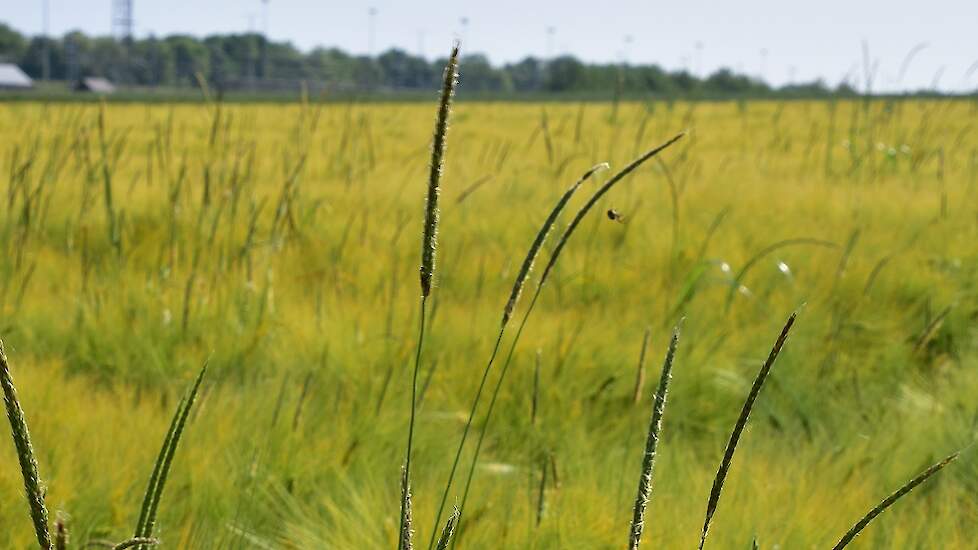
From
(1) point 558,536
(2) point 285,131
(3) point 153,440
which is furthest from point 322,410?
(2) point 285,131

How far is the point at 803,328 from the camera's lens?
1920 millimetres

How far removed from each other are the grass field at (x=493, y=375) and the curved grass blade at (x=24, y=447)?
1.67ft

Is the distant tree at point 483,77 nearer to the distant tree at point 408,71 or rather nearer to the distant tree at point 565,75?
the distant tree at point 408,71

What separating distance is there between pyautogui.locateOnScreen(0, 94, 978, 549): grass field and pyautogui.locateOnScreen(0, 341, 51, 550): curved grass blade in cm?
51

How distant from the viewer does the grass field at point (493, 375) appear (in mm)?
1067

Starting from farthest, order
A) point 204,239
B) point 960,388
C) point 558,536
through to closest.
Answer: point 204,239, point 960,388, point 558,536

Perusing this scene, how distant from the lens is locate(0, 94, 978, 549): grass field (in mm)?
1067

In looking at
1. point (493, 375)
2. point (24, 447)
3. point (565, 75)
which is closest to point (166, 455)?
point (24, 447)

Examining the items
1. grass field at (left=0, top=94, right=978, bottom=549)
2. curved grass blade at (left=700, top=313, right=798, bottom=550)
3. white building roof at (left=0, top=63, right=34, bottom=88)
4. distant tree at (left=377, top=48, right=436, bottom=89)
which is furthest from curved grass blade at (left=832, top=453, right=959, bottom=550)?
distant tree at (left=377, top=48, right=436, bottom=89)

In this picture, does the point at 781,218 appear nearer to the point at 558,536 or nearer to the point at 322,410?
the point at 322,410

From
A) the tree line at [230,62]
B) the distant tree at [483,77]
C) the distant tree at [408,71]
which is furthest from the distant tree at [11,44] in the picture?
the distant tree at [483,77]

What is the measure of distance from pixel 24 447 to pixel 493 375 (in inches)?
49.4

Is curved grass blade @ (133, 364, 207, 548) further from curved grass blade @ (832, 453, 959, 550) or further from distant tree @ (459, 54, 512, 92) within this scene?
distant tree @ (459, 54, 512, 92)

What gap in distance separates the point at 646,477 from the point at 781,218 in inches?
104
